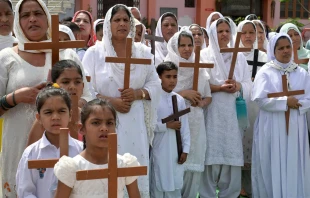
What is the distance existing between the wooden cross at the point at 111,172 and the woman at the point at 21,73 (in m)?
1.12

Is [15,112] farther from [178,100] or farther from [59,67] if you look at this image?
[178,100]

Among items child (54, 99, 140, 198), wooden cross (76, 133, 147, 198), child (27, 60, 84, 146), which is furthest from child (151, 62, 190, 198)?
wooden cross (76, 133, 147, 198)

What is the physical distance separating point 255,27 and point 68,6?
16.8 meters

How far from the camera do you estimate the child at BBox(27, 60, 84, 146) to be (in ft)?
12.1

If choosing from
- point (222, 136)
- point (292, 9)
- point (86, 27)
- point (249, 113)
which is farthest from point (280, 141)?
point (292, 9)

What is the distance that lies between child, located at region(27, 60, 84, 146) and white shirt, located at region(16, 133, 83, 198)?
229 millimetres

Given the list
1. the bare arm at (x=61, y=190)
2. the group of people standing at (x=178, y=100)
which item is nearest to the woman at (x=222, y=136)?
the group of people standing at (x=178, y=100)

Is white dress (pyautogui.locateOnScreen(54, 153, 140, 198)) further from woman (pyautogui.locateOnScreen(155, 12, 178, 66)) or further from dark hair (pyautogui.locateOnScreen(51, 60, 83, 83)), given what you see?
woman (pyautogui.locateOnScreen(155, 12, 178, 66))

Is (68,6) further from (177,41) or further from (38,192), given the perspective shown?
(38,192)

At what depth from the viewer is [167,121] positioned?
19.1ft

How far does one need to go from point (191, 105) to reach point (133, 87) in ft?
3.76

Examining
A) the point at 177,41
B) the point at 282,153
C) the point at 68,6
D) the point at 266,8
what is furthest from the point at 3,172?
the point at 266,8

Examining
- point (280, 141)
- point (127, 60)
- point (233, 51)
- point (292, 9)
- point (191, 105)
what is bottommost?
point (280, 141)

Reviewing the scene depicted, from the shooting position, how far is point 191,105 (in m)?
6.16
